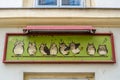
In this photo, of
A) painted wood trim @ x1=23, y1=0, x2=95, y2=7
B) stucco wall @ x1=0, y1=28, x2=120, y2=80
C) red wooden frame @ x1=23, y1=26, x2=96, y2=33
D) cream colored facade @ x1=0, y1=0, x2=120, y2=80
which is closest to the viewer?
stucco wall @ x1=0, y1=28, x2=120, y2=80

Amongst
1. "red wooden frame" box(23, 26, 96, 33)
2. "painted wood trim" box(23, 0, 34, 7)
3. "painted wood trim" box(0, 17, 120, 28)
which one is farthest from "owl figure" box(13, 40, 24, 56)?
"painted wood trim" box(23, 0, 34, 7)

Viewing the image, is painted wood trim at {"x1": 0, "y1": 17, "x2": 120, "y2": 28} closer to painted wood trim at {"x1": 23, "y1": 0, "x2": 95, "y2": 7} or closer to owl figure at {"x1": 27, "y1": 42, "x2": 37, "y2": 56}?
owl figure at {"x1": 27, "y1": 42, "x2": 37, "y2": 56}

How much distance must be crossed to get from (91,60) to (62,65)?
53 centimetres

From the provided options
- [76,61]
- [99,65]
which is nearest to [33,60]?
[76,61]

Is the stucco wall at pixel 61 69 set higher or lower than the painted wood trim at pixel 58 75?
higher

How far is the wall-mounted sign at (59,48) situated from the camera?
5203 mm

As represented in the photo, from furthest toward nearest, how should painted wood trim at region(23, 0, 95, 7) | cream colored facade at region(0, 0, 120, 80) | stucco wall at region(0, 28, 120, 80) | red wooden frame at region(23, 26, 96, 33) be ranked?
1. painted wood trim at region(23, 0, 95, 7)
2. cream colored facade at region(0, 0, 120, 80)
3. red wooden frame at region(23, 26, 96, 33)
4. stucco wall at region(0, 28, 120, 80)

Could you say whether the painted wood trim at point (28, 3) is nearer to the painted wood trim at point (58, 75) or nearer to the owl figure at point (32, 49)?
the owl figure at point (32, 49)

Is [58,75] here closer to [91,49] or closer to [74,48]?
[74,48]

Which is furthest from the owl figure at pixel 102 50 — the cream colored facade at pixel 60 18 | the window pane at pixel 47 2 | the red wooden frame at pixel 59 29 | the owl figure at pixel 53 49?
the window pane at pixel 47 2

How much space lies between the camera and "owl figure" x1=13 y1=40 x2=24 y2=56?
207 inches

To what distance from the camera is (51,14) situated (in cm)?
539

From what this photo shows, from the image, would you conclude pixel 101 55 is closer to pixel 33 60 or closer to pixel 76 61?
pixel 76 61

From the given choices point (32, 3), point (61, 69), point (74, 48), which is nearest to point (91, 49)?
point (74, 48)
